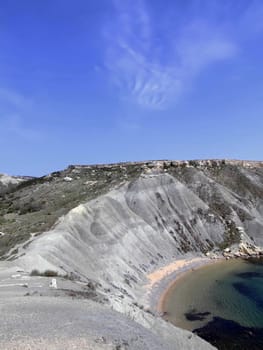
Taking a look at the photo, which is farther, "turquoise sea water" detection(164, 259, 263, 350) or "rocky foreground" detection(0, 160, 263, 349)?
"turquoise sea water" detection(164, 259, 263, 350)

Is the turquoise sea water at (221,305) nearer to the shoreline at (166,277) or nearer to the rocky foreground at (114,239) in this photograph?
the shoreline at (166,277)

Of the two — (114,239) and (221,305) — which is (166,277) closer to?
(114,239)

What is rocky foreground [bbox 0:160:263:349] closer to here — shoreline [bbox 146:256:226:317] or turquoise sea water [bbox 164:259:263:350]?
shoreline [bbox 146:256:226:317]

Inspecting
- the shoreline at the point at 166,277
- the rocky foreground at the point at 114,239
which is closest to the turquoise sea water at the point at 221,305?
the shoreline at the point at 166,277

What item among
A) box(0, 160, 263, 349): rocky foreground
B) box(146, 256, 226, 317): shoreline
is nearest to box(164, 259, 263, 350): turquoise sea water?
box(146, 256, 226, 317): shoreline

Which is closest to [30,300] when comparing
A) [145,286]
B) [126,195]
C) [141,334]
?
[141,334]

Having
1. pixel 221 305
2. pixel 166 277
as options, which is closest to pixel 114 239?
pixel 166 277

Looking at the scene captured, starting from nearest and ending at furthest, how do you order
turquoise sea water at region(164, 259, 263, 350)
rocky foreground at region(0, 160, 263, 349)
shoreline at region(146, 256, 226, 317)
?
rocky foreground at region(0, 160, 263, 349) → turquoise sea water at region(164, 259, 263, 350) → shoreline at region(146, 256, 226, 317)
